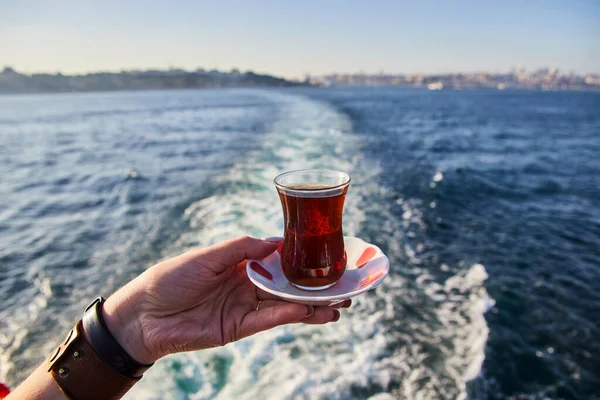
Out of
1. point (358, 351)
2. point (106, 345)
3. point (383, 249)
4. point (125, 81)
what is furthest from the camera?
point (125, 81)

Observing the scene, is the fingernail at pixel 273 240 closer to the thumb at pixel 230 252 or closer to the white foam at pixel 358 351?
the thumb at pixel 230 252

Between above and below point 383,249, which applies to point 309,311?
above

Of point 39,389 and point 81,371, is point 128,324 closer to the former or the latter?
point 81,371

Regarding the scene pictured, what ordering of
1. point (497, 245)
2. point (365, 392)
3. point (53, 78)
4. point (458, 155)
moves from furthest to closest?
point (53, 78)
point (458, 155)
point (497, 245)
point (365, 392)

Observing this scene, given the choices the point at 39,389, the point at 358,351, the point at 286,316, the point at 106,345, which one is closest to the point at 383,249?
the point at 358,351

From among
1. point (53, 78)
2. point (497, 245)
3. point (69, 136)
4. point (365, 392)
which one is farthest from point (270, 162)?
point (53, 78)

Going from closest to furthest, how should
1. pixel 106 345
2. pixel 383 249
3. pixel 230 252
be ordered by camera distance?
pixel 106 345
pixel 230 252
pixel 383 249

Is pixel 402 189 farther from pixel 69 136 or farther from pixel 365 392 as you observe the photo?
pixel 69 136
